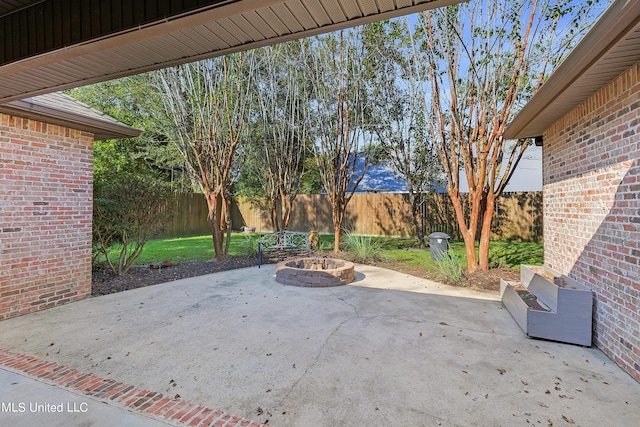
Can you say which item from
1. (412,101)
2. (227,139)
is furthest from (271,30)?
(412,101)

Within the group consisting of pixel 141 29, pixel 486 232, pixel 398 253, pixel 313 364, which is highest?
pixel 141 29

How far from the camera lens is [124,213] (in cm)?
570

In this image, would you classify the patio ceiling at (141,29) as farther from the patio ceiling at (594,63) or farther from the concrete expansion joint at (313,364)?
the concrete expansion joint at (313,364)

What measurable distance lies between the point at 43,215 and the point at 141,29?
3641 mm

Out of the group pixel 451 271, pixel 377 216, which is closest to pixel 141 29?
pixel 451 271

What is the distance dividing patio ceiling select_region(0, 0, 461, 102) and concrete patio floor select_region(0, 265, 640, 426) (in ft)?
8.23

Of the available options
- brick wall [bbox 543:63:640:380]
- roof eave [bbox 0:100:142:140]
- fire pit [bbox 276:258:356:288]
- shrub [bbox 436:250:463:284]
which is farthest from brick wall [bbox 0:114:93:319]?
brick wall [bbox 543:63:640:380]

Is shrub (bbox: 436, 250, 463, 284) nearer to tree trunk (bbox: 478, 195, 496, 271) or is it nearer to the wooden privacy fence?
tree trunk (bbox: 478, 195, 496, 271)

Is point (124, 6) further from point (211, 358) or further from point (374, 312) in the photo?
point (374, 312)

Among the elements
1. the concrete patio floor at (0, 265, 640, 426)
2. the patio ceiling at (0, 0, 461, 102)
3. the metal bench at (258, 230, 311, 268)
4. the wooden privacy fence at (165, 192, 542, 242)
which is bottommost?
the concrete patio floor at (0, 265, 640, 426)

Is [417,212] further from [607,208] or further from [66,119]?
[66,119]

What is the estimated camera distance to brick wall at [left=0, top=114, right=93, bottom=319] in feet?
12.7

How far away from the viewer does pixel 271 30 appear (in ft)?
6.63

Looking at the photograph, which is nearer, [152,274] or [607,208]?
[607,208]
